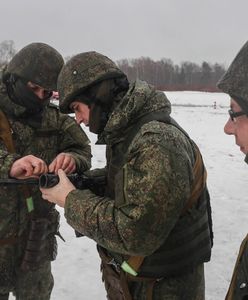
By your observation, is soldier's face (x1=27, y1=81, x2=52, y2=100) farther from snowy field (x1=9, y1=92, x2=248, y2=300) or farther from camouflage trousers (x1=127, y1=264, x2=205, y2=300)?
snowy field (x1=9, y1=92, x2=248, y2=300)

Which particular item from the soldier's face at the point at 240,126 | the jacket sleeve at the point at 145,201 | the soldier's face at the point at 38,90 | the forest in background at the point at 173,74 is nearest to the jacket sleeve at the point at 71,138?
the soldier's face at the point at 38,90

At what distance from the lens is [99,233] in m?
2.00

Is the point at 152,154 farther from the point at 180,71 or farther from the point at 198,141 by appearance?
the point at 180,71

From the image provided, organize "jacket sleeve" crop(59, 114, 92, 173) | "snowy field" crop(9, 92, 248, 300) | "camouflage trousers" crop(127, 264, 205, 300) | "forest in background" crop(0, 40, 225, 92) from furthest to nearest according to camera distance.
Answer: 1. "forest in background" crop(0, 40, 225, 92)
2. "snowy field" crop(9, 92, 248, 300)
3. "jacket sleeve" crop(59, 114, 92, 173)
4. "camouflage trousers" crop(127, 264, 205, 300)

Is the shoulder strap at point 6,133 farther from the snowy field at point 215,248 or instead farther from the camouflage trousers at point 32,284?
the snowy field at point 215,248

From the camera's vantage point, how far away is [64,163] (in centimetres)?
276

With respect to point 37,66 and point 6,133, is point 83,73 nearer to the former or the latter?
point 37,66

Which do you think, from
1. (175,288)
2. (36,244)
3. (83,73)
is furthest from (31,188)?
(175,288)

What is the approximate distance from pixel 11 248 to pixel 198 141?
1099 centimetres

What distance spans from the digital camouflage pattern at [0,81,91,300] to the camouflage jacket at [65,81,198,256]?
0.93 m

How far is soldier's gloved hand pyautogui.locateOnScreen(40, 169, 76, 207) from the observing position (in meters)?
2.20

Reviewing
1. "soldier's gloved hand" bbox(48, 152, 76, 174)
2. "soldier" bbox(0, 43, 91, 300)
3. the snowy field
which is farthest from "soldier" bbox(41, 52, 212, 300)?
the snowy field

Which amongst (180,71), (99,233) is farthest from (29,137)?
(180,71)

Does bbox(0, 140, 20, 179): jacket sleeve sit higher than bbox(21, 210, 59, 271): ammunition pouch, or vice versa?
bbox(0, 140, 20, 179): jacket sleeve
